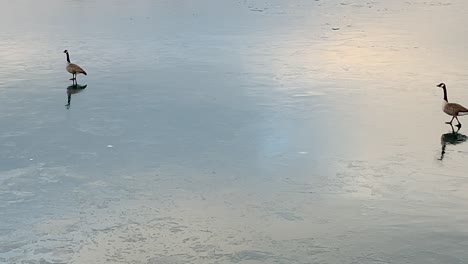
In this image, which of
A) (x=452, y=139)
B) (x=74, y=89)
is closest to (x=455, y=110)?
(x=452, y=139)

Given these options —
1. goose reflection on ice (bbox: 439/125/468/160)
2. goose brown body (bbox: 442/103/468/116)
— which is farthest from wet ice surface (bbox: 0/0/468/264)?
goose brown body (bbox: 442/103/468/116)

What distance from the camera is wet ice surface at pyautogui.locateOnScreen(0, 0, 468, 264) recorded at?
5336 mm

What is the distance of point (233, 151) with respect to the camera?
750cm

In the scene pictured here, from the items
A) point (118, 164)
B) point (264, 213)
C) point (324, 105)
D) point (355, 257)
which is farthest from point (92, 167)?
point (324, 105)

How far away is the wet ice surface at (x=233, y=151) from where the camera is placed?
534cm

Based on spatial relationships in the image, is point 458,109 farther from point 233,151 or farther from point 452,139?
point 233,151

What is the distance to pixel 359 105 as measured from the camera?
950 cm

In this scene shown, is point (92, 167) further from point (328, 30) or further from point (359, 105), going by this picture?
point (328, 30)

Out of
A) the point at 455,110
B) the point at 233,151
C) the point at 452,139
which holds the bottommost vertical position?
the point at 233,151

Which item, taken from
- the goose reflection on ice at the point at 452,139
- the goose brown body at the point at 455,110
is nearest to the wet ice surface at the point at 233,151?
the goose reflection on ice at the point at 452,139

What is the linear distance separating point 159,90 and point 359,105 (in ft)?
10.1

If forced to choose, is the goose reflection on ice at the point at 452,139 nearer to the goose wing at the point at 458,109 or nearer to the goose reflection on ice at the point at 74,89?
the goose wing at the point at 458,109

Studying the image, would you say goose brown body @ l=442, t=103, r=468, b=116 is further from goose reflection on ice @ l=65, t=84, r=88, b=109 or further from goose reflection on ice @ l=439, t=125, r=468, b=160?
goose reflection on ice @ l=65, t=84, r=88, b=109

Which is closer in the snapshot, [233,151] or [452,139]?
[233,151]
